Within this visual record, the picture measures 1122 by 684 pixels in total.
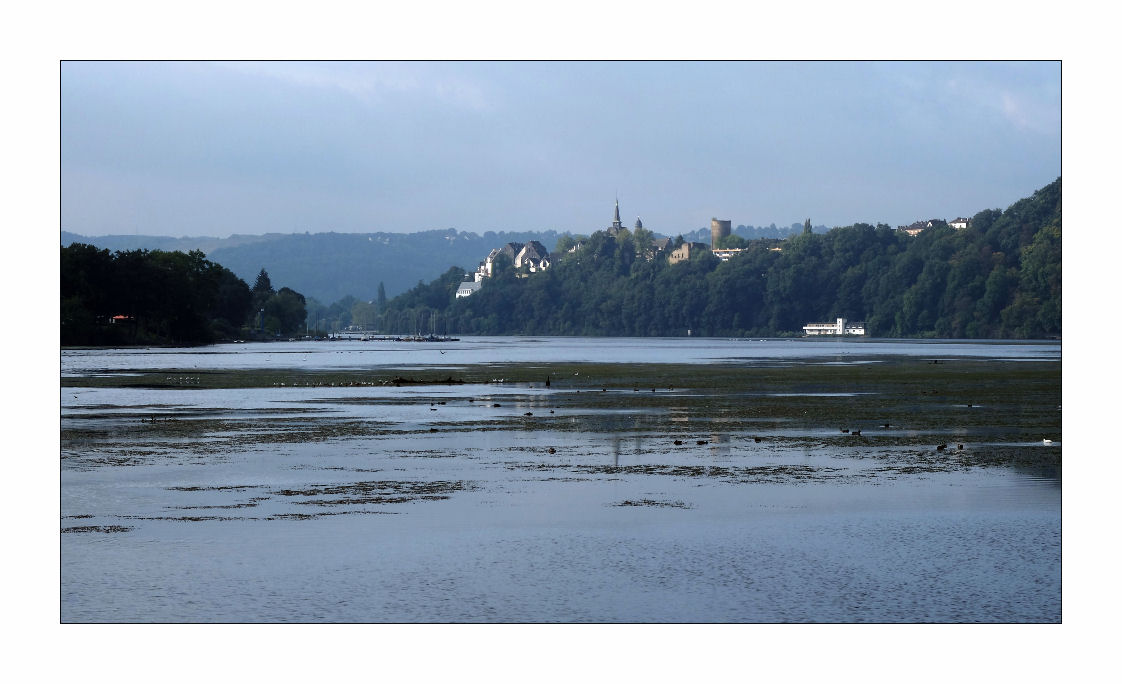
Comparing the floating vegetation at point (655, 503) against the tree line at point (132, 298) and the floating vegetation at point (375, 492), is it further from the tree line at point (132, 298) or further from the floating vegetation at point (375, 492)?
the tree line at point (132, 298)

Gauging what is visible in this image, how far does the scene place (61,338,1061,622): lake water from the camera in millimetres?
12031

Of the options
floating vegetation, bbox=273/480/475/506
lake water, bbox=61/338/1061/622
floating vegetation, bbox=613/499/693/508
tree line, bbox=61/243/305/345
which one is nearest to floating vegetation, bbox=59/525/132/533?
lake water, bbox=61/338/1061/622

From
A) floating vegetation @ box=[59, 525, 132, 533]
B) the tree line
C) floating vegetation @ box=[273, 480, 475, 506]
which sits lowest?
floating vegetation @ box=[59, 525, 132, 533]

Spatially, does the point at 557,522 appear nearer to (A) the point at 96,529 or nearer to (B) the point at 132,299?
(A) the point at 96,529

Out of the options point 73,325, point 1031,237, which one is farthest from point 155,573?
point 1031,237

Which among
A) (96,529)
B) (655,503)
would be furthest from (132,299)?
(655,503)

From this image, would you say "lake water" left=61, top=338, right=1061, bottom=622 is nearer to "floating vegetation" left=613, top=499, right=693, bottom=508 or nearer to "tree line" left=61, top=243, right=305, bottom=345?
"floating vegetation" left=613, top=499, right=693, bottom=508

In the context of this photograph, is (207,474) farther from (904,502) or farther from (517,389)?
(517,389)

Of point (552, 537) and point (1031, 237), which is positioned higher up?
point (1031, 237)

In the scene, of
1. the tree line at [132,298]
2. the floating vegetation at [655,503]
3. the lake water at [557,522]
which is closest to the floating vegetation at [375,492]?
the lake water at [557,522]

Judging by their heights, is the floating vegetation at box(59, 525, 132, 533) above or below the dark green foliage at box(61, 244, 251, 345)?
below

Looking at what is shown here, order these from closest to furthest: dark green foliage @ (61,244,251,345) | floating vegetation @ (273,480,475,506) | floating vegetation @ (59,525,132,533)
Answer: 1. floating vegetation @ (59,525,132,533)
2. floating vegetation @ (273,480,475,506)
3. dark green foliage @ (61,244,251,345)

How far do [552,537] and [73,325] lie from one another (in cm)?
11124

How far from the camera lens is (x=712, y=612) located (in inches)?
455
